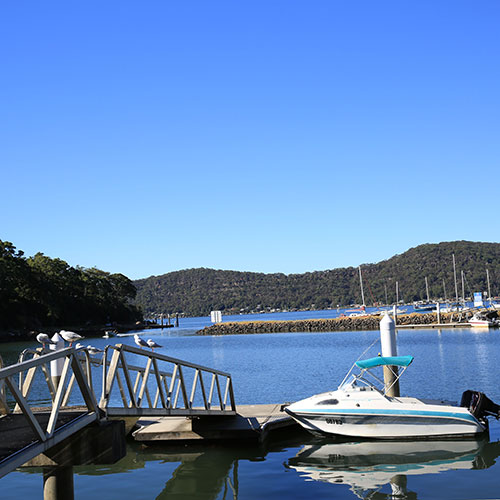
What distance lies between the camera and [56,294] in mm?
125312

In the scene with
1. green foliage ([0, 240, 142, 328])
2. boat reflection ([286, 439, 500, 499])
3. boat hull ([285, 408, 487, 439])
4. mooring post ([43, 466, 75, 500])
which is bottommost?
boat reflection ([286, 439, 500, 499])

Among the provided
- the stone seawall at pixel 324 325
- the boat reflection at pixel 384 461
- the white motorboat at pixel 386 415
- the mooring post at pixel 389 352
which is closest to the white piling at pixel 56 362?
the boat reflection at pixel 384 461

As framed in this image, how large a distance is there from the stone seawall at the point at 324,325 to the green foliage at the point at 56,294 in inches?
1099

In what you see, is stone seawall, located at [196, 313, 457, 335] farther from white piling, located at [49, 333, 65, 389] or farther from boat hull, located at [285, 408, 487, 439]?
white piling, located at [49, 333, 65, 389]

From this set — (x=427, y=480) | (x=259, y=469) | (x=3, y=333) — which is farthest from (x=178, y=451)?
(x=3, y=333)

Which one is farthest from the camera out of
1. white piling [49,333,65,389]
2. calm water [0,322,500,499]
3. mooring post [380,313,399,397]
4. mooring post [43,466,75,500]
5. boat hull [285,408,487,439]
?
mooring post [380,313,399,397]

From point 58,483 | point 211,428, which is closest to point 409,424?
point 211,428

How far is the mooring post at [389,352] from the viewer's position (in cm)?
1925

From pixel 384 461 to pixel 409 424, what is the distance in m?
1.83

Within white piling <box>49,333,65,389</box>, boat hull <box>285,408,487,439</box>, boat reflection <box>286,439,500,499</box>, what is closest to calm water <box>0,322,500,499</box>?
boat reflection <box>286,439,500,499</box>

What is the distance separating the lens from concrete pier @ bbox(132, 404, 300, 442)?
58.6 ft

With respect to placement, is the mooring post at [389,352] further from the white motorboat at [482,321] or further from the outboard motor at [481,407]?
the white motorboat at [482,321]

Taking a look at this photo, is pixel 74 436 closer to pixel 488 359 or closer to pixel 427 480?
pixel 427 480

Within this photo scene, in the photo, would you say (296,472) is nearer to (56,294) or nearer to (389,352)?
(389,352)
